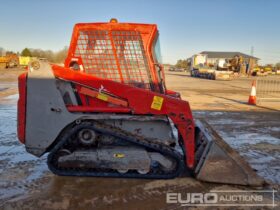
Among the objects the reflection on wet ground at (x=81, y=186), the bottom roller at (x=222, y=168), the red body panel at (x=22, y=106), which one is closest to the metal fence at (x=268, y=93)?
the reflection on wet ground at (x=81, y=186)

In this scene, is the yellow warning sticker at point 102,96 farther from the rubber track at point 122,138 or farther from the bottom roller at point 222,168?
the bottom roller at point 222,168

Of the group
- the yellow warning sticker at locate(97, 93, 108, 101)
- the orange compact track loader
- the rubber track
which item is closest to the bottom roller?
the orange compact track loader

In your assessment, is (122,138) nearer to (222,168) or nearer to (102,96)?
(102,96)

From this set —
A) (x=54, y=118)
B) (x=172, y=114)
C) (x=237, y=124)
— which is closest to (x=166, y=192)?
(x=172, y=114)

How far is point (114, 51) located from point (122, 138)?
122 centimetres

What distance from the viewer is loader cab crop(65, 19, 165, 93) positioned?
12.9 ft

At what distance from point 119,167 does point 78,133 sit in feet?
2.35

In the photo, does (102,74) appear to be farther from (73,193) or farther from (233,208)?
(233,208)

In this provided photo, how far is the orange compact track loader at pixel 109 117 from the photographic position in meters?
3.72

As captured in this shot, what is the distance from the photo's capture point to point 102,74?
13.2 ft

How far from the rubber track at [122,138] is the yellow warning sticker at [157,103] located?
474mm

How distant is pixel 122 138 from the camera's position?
3.77 meters

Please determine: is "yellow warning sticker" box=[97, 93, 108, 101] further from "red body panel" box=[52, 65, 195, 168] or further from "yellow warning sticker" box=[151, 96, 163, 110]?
"yellow warning sticker" box=[151, 96, 163, 110]

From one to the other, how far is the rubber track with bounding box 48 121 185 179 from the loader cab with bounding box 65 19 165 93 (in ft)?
2.43
